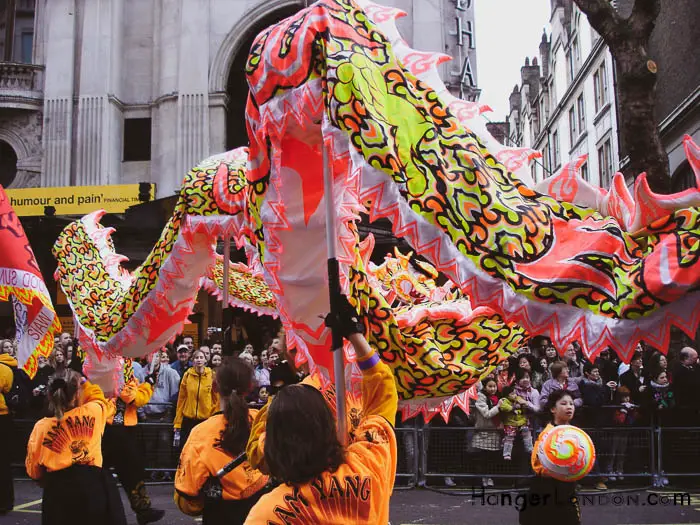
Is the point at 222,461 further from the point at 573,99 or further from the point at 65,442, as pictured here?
the point at 573,99

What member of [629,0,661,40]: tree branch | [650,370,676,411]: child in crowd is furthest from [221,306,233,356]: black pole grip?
[629,0,661,40]: tree branch

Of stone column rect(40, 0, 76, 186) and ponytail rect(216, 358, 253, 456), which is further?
stone column rect(40, 0, 76, 186)

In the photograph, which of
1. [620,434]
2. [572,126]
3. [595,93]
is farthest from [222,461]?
[572,126]

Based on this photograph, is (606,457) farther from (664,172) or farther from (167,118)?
(167,118)

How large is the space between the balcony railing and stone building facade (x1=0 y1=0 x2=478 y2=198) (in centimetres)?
2

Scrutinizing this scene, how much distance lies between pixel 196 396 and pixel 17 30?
597 inches

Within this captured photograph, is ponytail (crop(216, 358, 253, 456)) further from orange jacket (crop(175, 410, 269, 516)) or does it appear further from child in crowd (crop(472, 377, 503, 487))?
child in crowd (crop(472, 377, 503, 487))

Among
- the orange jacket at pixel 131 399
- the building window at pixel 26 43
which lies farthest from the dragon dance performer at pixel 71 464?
Result: the building window at pixel 26 43

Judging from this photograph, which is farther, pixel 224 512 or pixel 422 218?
pixel 224 512

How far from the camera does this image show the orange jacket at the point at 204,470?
4.12m

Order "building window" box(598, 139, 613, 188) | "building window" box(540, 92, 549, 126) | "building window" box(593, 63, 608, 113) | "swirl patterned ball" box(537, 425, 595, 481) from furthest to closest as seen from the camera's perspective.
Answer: "building window" box(540, 92, 549, 126)
"building window" box(593, 63, 608, 113)
"building window" box(598, 139, 613, 188)
"swirl patterned ball" box(537, 425, 595, 481)

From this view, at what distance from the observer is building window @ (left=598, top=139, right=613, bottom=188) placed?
28.6 meters

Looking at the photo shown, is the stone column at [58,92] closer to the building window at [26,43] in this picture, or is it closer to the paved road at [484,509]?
the building window at [26,43]

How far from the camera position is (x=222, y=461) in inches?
163
